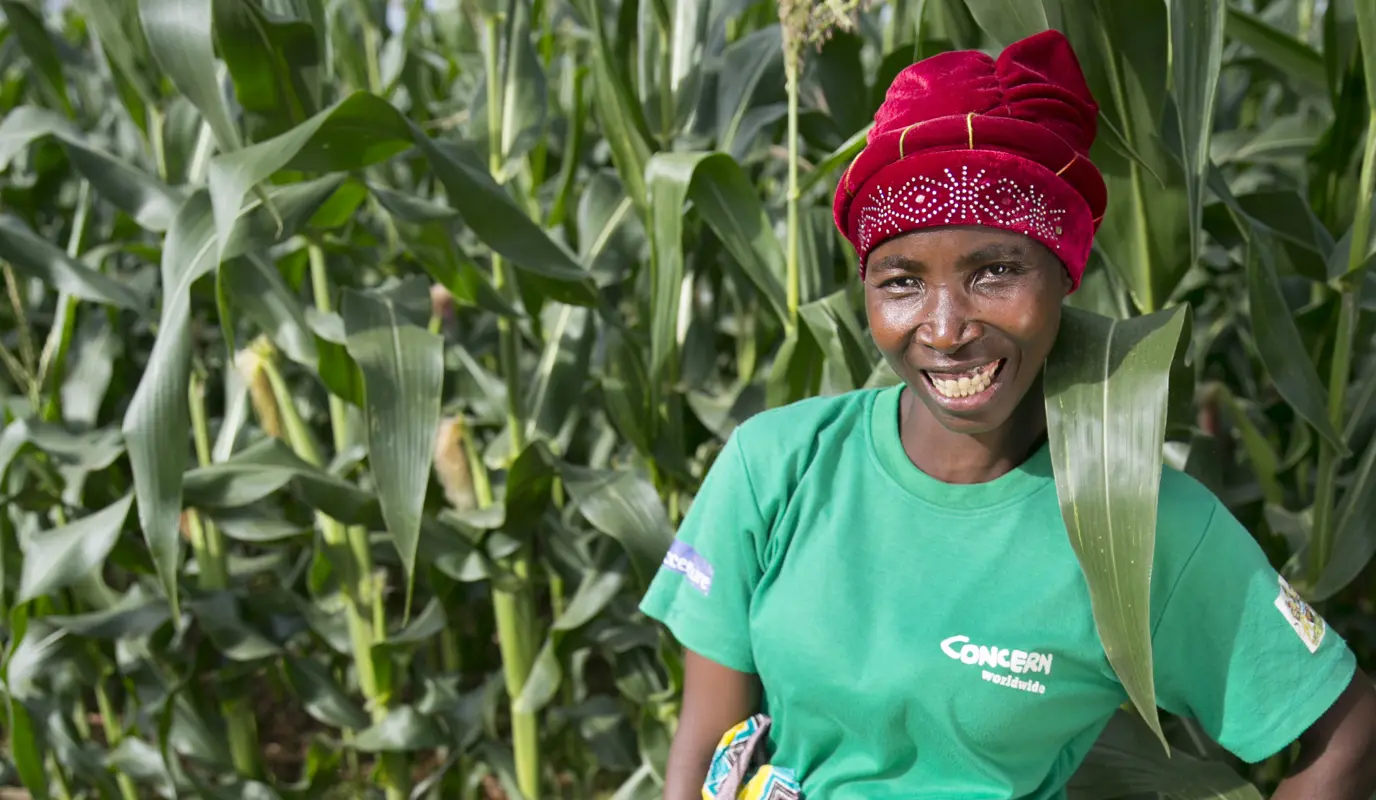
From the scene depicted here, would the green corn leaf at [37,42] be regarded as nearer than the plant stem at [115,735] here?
Yes

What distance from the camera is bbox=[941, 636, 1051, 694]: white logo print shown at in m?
0.94

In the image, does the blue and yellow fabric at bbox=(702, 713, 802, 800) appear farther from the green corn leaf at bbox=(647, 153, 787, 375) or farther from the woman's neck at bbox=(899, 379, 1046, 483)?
the green corn leaf at bbox=(647, 153, 787, 375)

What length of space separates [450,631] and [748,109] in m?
1.07

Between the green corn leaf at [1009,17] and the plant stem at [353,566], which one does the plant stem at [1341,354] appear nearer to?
the green corn leaf at [1009,17]

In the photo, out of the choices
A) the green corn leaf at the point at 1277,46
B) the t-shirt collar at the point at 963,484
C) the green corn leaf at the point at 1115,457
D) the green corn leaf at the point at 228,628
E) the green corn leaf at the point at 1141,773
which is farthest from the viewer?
the green corn leaf at the point at 228,628

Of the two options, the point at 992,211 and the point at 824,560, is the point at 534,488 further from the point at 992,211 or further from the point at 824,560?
the point at 992,211

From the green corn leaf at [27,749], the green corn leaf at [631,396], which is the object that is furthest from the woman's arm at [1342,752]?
the green corn leaf at [27,749]

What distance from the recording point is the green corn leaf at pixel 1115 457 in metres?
0.85

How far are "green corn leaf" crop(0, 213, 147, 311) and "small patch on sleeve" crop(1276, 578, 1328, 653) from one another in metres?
1.43

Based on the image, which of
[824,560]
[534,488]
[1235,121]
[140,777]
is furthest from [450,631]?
[1235,121]

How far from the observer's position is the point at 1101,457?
2.96ft

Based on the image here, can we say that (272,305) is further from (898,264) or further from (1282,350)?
(1282,350)

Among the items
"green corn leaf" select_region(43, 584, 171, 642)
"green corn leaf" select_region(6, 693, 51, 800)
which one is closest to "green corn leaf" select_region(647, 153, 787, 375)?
"green corn leaf" select_region(43, 584, 171, 642)

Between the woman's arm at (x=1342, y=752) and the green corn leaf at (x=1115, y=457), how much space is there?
0.16 metres
